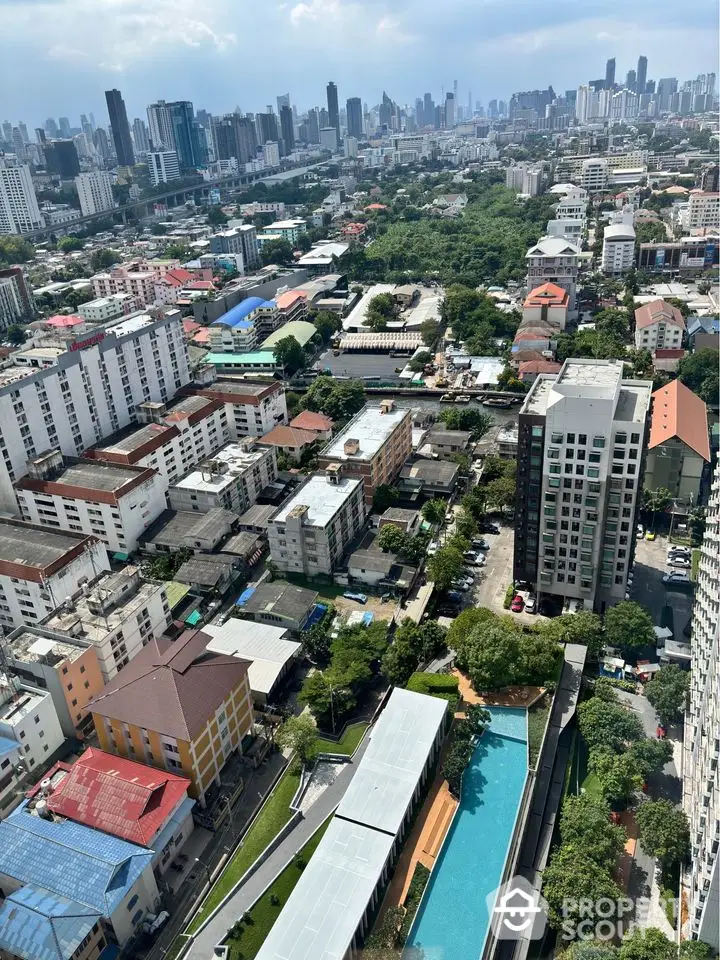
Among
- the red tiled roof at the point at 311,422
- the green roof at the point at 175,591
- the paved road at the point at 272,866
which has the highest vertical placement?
the red tiled roof at the point at 311,422

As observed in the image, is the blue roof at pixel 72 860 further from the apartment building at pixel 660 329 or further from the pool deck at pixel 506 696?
the apartment building at pixel 660 329

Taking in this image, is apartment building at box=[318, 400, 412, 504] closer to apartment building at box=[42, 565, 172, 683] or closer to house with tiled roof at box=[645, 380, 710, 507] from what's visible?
apartment building at box=[42, 565, 172, 683]

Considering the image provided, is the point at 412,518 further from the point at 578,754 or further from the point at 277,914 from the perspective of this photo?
the point at 277,914

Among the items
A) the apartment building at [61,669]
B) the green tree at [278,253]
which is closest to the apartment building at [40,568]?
the apartment building at [61,669]

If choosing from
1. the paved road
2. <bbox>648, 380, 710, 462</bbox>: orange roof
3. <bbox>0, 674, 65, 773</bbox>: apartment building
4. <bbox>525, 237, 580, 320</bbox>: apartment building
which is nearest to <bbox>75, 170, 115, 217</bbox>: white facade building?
<bbox>525, 237, 580, 320</bbox>: apartment building

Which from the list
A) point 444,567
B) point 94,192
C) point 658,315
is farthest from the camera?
point 94,192

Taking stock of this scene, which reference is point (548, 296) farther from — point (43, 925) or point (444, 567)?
point (43, 925)

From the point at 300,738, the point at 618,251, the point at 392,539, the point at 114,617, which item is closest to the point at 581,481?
the point at 392,539
